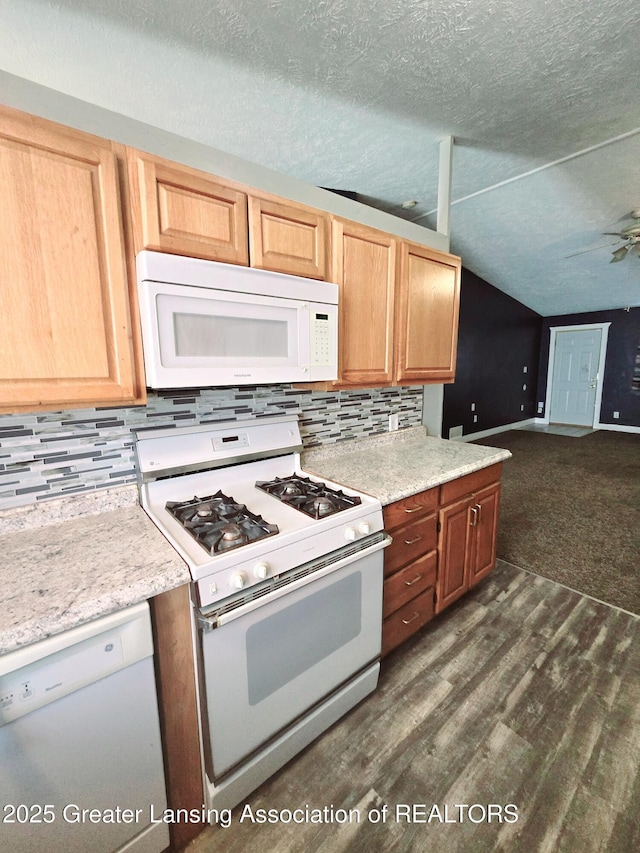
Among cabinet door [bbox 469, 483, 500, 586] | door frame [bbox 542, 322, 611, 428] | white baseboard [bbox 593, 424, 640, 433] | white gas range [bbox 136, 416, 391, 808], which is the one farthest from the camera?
door frame [bbox 542, 322, 611, 428]

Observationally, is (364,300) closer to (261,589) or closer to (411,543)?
(411,543)

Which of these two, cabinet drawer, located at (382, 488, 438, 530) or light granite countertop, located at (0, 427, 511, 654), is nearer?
light granite countertop, located at (0, 427, 511, 654)

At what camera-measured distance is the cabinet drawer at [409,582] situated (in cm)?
158

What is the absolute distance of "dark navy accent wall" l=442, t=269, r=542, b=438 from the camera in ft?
19.1

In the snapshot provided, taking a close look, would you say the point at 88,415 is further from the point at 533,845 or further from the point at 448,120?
the point at 448,120

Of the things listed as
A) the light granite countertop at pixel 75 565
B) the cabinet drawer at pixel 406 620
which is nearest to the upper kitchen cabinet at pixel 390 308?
the light granite countertop at pixel 75 565

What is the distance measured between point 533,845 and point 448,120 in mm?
3121

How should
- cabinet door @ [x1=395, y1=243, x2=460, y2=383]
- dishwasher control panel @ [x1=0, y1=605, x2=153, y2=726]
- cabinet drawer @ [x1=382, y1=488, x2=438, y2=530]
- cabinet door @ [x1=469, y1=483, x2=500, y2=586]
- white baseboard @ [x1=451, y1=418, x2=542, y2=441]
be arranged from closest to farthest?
1. dishwasher control panel @ [x1=0, y1=605, x2=153, y2=726]
2. cabinet drawer @ [x1=382, y1=488, x2=438, y2=530]
3. cabinet door @ [x1=395, y1=243, x2=460, y2=383]
4. cabinet door @ [x1=469, y1=483, x2=500, y2=586]
5. white baseboard @ [x1=451, y1=418, x2=542, y2=441]

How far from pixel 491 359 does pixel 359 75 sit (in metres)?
5.89

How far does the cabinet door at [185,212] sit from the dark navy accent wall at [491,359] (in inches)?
189

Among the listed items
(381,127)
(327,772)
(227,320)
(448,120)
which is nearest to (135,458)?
(227,320)

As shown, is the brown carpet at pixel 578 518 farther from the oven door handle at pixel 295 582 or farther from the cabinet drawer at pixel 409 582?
the oven door handle at pixel 295 582

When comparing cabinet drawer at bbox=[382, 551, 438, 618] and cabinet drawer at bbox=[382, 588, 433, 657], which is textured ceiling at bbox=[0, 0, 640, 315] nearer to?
cabinet drawer at bbox=[382, 551, 438, 618]

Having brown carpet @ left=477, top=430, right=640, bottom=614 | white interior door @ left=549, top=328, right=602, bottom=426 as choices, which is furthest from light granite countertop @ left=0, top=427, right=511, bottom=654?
white interior door @ left=549, top=328, right=602, bottom=426
